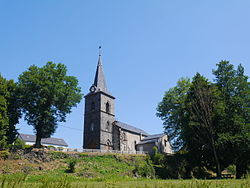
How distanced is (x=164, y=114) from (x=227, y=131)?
1349 centimetres

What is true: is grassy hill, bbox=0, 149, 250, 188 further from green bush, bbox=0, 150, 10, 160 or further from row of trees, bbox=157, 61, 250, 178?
row of trees, bbox=157, 61, 250, 178

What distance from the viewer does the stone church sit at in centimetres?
4231

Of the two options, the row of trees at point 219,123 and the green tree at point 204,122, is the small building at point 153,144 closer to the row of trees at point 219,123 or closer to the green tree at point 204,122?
the row of trees at point 219,123

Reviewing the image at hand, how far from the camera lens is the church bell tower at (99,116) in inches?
1647

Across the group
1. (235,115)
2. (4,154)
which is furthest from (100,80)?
(235,115)


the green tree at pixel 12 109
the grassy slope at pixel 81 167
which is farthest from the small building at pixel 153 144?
the green tree at pixel 12 109

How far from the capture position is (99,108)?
4391cm

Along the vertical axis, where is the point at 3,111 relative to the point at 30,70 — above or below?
below

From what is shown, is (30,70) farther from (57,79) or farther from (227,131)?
(227,131)

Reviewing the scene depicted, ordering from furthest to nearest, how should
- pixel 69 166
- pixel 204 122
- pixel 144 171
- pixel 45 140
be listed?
1. pixel 45 140
2. pixel 144 171
3. pixel 204 122
4. pixel 69 166

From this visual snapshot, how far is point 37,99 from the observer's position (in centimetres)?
3183

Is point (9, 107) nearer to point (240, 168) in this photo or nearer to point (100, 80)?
point (100, 80)

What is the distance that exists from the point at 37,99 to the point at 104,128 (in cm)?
1606

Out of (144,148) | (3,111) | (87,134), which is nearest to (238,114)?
(144,148)
